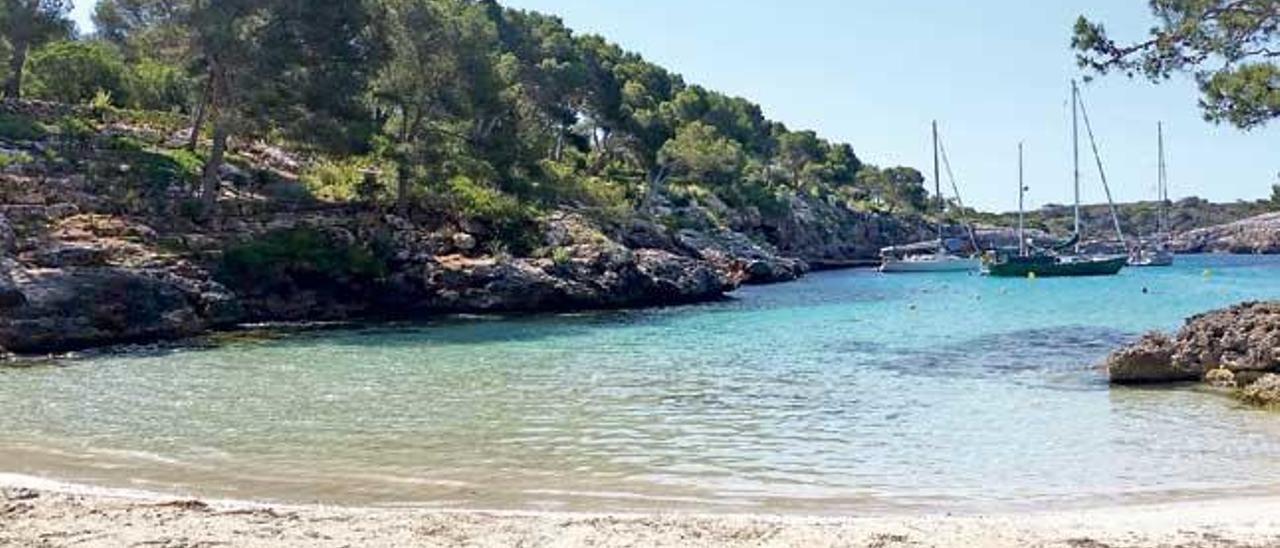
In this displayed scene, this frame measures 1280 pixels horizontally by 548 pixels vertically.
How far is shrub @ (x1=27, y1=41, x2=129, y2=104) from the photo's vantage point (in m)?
45.5

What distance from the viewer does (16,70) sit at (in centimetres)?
4506

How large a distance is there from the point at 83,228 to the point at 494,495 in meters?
25.1

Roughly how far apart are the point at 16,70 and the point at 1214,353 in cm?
4516

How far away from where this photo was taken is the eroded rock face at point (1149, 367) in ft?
62.9

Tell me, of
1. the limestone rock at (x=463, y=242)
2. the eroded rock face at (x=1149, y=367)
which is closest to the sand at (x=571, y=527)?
the eroded rock face at (x=1149, y=367)

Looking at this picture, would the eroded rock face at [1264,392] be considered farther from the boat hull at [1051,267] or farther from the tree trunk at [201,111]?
the boat hull at [1051,267]

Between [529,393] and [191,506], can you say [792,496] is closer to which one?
[191,506]

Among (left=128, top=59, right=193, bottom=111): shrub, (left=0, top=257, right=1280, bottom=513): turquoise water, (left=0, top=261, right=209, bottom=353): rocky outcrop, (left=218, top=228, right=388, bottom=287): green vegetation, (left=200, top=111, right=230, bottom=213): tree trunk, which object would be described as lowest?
(left=0, top=257, right=1280, bottom=513): turquoise water

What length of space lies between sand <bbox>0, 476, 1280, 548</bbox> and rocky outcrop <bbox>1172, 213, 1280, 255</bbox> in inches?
6745

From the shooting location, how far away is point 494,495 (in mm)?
10734

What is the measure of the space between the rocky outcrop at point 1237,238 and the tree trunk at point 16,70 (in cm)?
16031

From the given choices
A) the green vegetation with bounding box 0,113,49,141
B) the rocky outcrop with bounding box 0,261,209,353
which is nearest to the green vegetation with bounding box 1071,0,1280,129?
the rocky outcrop with bounding box 0,261,209,353

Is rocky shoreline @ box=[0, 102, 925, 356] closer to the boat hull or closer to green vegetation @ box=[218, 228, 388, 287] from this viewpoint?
green vegetation @ box=[218, 228, 388, 287]

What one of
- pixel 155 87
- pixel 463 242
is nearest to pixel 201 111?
pixel 463 242
